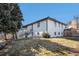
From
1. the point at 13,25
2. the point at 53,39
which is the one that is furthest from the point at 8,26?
the point at 53,39

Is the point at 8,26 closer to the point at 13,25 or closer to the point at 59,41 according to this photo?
the point at 13,25

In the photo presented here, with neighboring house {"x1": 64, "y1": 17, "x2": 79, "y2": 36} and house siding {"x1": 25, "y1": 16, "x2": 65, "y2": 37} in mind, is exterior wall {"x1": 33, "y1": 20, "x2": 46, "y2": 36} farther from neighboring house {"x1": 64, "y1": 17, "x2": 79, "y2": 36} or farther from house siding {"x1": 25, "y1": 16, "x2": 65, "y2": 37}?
neighboring house {"x1": 64, "y1": 17, "x2": 79, "y2": 36}

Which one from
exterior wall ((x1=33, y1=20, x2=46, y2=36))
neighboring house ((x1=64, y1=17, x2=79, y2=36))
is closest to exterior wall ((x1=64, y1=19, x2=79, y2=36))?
neighboring house ((x1=64, y1=17, x2=79, y2=36))

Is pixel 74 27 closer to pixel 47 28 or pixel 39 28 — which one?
pixel 47 28

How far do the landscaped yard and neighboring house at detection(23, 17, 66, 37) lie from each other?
80mm

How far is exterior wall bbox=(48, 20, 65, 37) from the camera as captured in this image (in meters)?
8.05

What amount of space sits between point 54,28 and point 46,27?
0.34ft

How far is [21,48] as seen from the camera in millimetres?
8023

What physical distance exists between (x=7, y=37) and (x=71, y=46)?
82cm

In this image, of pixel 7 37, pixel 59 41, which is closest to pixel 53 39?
pixel 59 41

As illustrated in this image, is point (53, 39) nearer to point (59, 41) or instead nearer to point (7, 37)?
point (59, 41)

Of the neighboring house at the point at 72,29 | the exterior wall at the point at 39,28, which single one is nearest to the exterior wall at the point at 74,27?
the neighboring house at the point at 72,29

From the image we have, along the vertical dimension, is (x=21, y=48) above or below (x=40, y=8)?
below

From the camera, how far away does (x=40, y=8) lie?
316 inches
